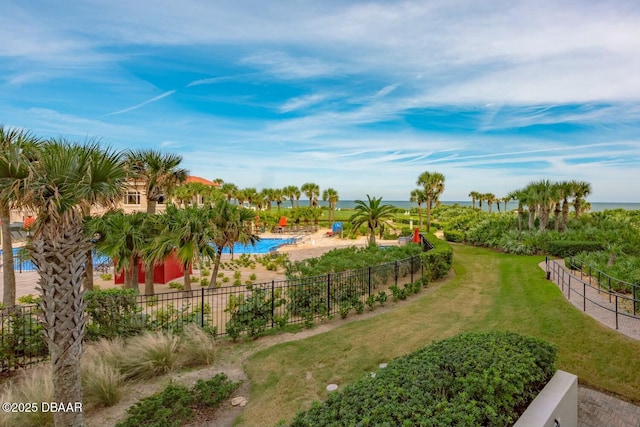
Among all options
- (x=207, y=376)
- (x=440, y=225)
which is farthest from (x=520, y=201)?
(x=207, y=376)

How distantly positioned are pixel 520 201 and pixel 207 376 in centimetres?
2942

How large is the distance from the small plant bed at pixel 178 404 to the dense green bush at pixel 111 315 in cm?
345

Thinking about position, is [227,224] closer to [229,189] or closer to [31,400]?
[31,400]

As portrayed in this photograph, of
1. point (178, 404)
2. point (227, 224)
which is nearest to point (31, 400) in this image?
point (178, 404)

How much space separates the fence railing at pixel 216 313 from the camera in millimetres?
8117

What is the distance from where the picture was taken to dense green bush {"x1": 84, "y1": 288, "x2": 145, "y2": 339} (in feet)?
29.0

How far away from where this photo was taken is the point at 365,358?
8.10 m

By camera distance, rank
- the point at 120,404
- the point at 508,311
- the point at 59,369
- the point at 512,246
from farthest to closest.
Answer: the point at 512,246 < the point at 508,311 < the point at 120,404 < the point at 59,369

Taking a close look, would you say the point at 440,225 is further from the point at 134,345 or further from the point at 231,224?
the point at 134,345

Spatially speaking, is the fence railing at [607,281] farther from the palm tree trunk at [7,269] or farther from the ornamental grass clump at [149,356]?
the palm tree trunk at [7,269]

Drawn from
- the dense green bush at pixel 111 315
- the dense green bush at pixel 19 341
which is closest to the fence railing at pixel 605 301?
the dense green bush at pixel 111 315

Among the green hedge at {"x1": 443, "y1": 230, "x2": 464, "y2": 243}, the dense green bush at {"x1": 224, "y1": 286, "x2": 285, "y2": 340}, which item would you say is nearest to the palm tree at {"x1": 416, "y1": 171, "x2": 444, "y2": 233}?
the green hedge at {"x1": 443, "y1": 230, "x2": 464, "y2": 243}

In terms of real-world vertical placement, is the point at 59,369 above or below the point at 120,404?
above

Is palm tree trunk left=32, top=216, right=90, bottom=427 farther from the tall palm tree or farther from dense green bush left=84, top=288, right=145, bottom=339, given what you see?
the tall palm tree
